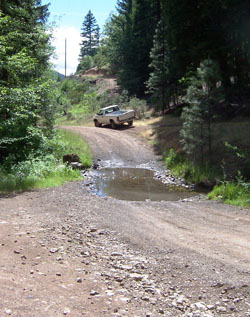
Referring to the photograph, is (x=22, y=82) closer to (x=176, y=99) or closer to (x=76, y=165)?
(x=76, y=165)

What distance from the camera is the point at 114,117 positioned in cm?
2888

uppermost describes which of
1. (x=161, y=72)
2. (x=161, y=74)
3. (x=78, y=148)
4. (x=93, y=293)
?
(x=161, y=72)

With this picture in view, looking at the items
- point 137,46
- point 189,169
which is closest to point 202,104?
point 189,169

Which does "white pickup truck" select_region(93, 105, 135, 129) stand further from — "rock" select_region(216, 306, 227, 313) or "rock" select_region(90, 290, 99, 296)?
"rock" select_region(216, 306, 227, 313)

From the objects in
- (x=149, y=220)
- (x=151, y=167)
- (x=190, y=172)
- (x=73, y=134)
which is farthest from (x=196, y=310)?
(x=73, y=134)

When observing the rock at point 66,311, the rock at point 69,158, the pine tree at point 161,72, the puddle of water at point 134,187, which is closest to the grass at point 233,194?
the puddle of water at point 134,187

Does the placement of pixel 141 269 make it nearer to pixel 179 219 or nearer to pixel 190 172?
pixel 179 219

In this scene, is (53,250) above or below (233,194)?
above

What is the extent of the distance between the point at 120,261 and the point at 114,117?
2410 centimetres

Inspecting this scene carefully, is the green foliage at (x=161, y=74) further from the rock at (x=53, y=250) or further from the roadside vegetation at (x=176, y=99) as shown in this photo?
the rock at (x=53, y=250)

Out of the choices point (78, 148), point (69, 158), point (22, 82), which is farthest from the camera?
point (78, 148)

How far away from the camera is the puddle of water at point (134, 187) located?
1330 centimetres

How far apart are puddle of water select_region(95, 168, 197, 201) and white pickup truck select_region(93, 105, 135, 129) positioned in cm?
1056

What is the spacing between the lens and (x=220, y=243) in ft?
20.1
